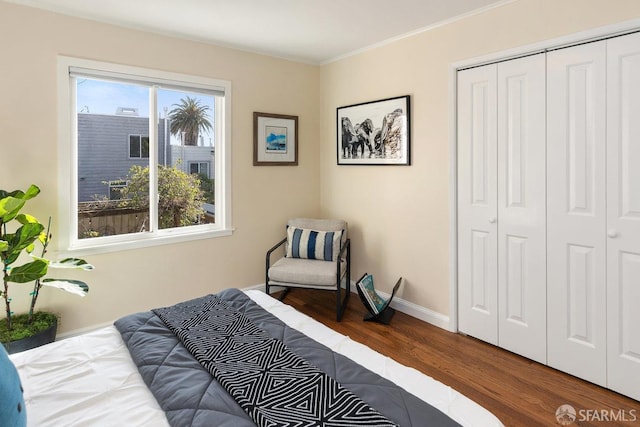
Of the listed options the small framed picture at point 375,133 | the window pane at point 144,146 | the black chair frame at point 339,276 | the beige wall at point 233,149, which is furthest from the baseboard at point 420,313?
the window pane at point 144,146

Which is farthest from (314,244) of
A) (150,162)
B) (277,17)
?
(277,17)

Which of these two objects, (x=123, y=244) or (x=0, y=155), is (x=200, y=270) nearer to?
(x=123, y=244)

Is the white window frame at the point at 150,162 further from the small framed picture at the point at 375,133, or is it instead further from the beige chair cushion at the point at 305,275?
the small framed picture at the point at 375,133

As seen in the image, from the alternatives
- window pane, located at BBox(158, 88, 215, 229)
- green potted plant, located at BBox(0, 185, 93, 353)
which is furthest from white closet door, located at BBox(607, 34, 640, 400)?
green potted plant, located at BBox(0, 185, 93, 353)

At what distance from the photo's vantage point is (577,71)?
242 centimetres

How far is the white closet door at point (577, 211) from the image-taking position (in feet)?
7.73

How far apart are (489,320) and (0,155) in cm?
374

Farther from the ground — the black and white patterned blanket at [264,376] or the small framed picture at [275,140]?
the small framed picture at [275,140]

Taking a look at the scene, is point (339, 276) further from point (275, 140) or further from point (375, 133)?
point (275, 140)

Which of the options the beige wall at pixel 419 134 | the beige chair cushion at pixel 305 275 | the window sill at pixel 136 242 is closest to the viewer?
the beige wall at pixel 419 134

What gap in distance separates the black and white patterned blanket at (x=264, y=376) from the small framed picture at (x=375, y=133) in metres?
2.27

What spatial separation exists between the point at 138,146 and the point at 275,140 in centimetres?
134

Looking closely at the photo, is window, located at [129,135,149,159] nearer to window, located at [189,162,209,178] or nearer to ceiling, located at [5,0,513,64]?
window, located at [189,162,209,178]

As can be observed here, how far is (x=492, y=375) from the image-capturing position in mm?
2547
